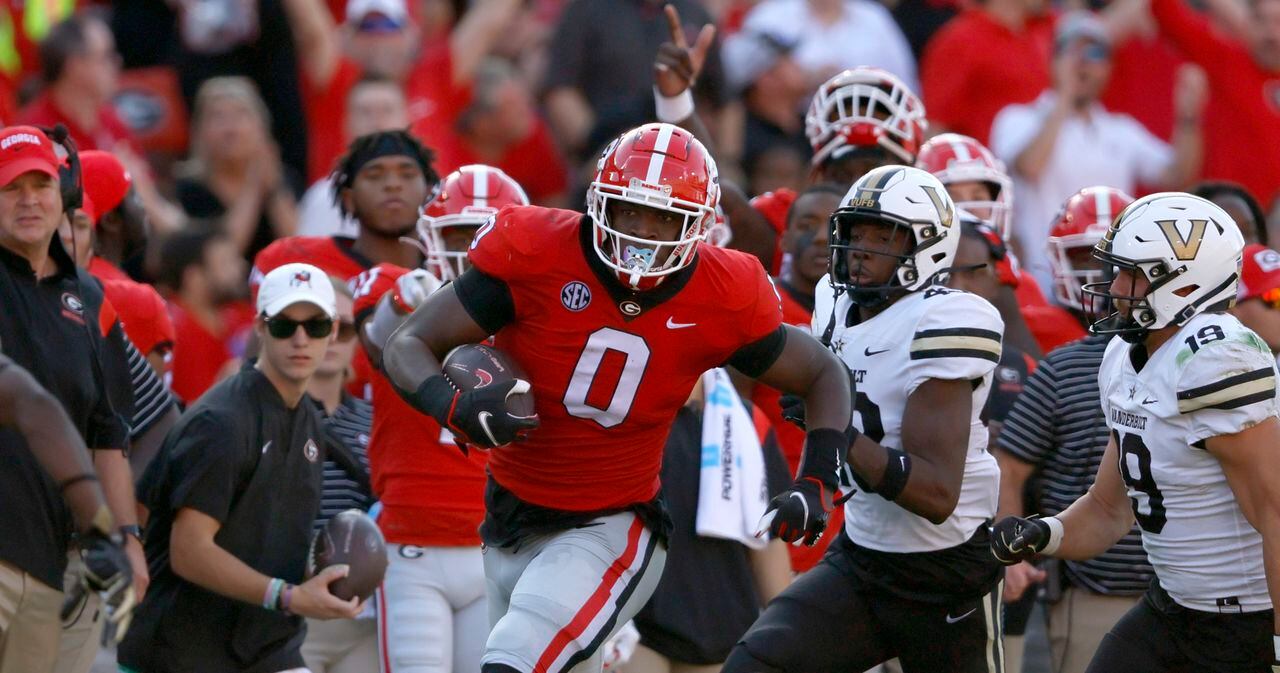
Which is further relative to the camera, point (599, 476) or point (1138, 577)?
point (1138, 577)

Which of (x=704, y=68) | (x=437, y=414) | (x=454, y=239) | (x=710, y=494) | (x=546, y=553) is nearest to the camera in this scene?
(x=437, y=414)

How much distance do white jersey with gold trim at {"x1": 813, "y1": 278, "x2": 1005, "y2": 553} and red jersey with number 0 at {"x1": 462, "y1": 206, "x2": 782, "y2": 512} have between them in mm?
463

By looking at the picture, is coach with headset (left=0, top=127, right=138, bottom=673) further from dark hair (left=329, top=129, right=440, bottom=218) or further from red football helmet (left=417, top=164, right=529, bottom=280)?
dark hair (left=329, top=129, right=440, bottom=218)

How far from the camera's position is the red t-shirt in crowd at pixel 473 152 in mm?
10422

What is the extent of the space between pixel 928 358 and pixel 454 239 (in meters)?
2.18

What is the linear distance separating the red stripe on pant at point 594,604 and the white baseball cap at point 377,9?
5543 mm

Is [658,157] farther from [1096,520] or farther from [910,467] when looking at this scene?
[1096,520]

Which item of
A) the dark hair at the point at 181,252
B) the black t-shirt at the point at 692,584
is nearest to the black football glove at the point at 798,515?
the black t-shirt at the point at 692,584

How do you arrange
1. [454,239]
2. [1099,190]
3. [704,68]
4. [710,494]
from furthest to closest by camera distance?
[704,68]
[1099,190]
[454,239]
[710,494]

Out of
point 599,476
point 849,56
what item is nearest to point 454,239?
point 599,476

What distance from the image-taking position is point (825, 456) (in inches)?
196

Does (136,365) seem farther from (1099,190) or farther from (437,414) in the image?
(1099,190)

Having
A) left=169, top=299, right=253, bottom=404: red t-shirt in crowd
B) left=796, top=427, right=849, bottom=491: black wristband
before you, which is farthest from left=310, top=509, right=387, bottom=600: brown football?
left=169, top=299, right=253, bottom=404: red t-shirt in crowd

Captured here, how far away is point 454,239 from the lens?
6848 mm
